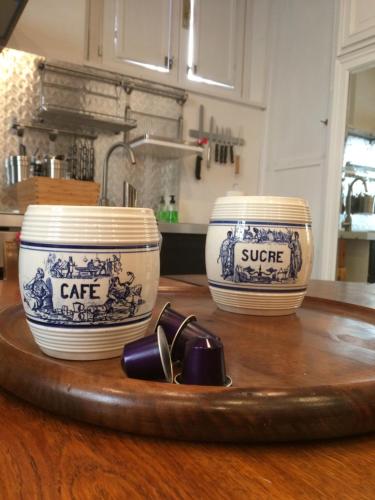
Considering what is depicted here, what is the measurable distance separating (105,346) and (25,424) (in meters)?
0.09

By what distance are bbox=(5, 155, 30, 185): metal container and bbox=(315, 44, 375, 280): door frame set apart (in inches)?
69.6

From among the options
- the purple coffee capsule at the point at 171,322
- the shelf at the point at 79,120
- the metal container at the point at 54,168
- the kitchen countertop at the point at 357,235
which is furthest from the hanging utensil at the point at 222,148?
the purple coffee capsule at the point at 171,322

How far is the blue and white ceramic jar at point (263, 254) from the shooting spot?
0.54 metres

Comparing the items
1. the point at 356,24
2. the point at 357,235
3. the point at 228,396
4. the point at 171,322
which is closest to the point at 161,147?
the point at 356,24

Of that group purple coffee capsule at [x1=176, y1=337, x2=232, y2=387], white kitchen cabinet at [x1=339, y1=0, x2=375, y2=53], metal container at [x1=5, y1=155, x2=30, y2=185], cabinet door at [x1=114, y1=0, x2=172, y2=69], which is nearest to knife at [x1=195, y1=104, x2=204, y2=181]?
cabinet door at [x1=114, y1=0, x2=172, y2=69]

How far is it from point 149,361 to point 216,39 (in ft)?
10.9

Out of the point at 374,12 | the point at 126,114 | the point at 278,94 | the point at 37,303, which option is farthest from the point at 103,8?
the point at 37,303

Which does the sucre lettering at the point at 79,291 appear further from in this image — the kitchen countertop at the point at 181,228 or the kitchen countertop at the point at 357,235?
the kitchen countertop at the point at 357,235

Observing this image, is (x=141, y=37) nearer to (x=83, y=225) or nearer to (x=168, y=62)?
(x=168, y=62)

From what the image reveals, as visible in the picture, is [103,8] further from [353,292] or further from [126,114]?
[353,292]

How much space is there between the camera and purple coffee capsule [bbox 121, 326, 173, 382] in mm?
297

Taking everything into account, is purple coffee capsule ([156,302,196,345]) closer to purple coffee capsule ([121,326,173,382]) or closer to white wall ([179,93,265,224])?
purple coffee capsule ([121,326,173,382])

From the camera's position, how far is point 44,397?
28 cm

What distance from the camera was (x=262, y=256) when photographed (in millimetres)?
537
